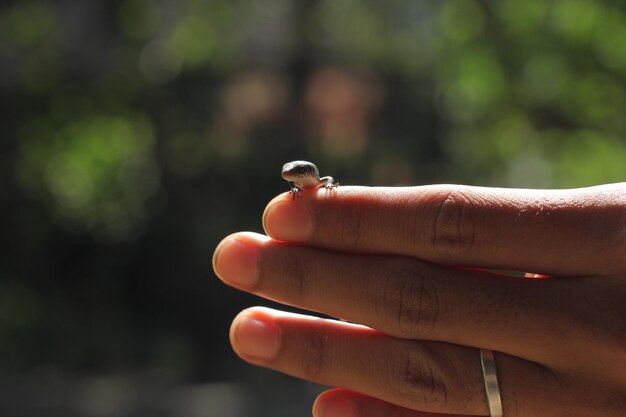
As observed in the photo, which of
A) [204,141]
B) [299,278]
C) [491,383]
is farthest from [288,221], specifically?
[204,141]

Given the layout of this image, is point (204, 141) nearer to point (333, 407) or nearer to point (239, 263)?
point (239, 263)

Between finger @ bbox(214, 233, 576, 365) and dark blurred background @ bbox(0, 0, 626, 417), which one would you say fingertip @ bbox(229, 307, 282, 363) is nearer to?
finger @ bbox(214, 233, 576, 365)

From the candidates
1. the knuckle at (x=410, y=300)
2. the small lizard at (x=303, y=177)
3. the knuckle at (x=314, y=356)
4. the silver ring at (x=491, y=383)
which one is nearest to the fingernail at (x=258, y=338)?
the knuckle at (x=314, y=356)

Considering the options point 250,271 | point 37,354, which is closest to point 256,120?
point 37,354

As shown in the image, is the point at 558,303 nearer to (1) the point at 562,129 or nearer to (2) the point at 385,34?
(1) the point at 562,129

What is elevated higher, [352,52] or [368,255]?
[352,52]
